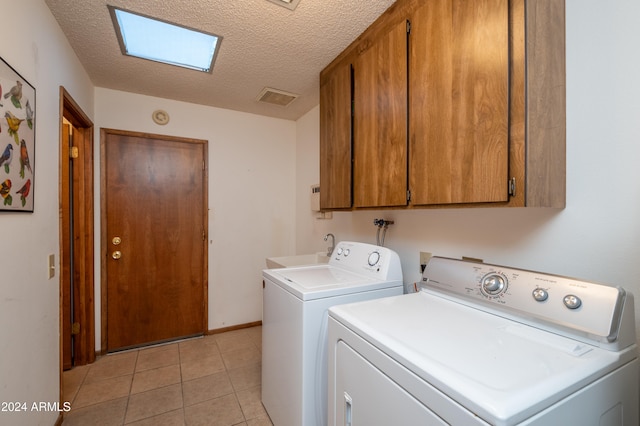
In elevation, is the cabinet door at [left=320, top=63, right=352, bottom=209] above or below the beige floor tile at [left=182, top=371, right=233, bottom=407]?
above

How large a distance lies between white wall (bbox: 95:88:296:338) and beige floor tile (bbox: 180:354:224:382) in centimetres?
53

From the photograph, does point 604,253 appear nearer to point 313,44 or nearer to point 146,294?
point 313,44

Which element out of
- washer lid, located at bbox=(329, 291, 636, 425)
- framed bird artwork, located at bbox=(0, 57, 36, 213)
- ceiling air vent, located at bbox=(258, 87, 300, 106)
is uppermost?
ceiling air vent, located at bbox=(258, 87, 300, 106)

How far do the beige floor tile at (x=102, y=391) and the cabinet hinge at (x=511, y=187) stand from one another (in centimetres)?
268

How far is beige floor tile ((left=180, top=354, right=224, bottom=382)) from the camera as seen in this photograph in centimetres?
222

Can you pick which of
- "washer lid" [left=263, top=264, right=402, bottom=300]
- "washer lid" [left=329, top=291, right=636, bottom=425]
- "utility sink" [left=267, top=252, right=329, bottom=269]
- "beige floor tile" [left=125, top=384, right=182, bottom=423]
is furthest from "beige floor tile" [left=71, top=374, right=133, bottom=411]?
"washer lid" [left=329, top=291, right=636, bottom=425]

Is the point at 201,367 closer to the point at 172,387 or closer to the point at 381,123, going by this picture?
the point at 172,387

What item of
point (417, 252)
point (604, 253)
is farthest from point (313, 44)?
point (604, 253)

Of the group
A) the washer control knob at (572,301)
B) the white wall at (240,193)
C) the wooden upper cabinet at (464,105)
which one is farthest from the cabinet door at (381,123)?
the white wall at (240,193)

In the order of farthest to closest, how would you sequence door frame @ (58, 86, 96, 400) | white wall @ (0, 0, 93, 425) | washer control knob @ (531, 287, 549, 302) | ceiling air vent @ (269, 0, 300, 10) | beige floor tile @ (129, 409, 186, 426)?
door frame @ (58, 86, 96, 400) < beige floor tile @ (129, 409, 186, 426) < ceiling air vent @ (269, 0, 300, 10) < white wall @ (0, 0, 93, 425) < washer control knob @ (531, 287, 549, 302)

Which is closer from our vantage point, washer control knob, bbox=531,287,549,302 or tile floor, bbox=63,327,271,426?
washer control knob, bbox=531,287,549,302

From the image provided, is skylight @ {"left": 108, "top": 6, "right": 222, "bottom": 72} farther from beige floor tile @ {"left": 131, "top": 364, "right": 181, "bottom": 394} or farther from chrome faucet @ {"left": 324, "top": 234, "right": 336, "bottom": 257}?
beige floor tile @ {"left": 131, "top": 364, "right": 181, "bottom": 394}

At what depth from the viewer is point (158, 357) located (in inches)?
98.2

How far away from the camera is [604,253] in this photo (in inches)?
39.0
